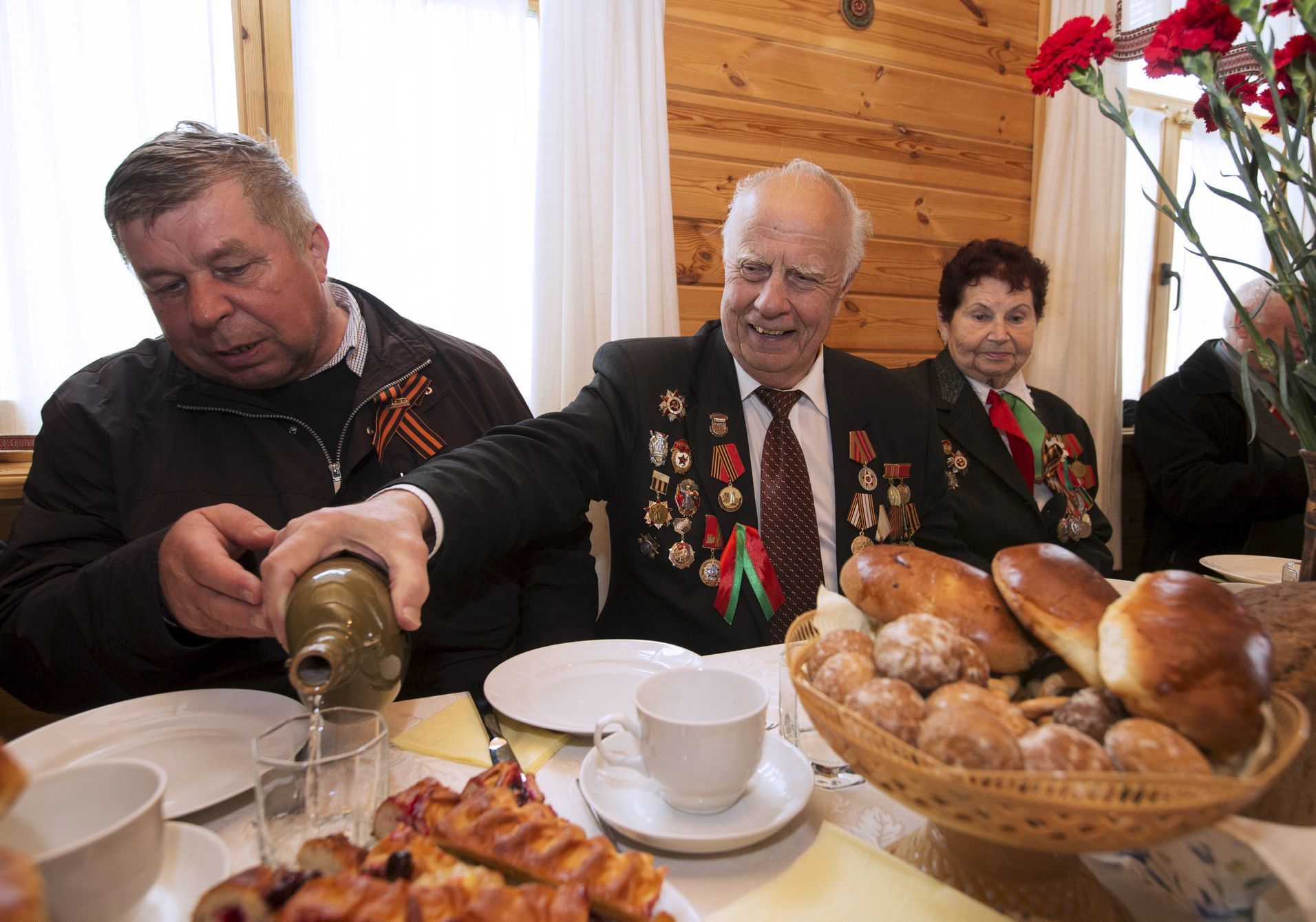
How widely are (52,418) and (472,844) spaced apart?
124cm

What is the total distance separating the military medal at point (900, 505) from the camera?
65.8 inches

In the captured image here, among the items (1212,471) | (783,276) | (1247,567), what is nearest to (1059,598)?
(783,276)

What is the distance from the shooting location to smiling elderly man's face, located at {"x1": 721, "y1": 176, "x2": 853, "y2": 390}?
66.4 inches

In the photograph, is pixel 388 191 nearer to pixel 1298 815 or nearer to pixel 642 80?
pixel 642 80

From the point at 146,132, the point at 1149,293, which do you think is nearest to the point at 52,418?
the point at 146,132

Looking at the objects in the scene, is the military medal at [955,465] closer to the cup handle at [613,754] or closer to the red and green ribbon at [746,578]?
the red and green ribbon at [746,578]

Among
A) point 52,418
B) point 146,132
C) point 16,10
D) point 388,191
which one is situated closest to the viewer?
point 52,418

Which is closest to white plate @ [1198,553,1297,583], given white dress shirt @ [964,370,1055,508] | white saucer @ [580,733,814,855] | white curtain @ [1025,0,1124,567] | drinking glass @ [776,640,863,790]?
white dress shirt @ [964,370,1055,508]

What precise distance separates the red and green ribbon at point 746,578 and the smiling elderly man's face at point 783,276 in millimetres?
404

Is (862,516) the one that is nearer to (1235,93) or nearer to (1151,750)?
(1235,93)

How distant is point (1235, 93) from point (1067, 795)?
34.3 inches

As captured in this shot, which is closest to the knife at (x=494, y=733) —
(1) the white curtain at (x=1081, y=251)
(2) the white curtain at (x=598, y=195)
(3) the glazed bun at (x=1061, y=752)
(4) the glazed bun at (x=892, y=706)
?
(4) the glazed bun at (x=892, y=706)

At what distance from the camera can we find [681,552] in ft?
5.07

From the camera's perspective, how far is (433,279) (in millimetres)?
2350
